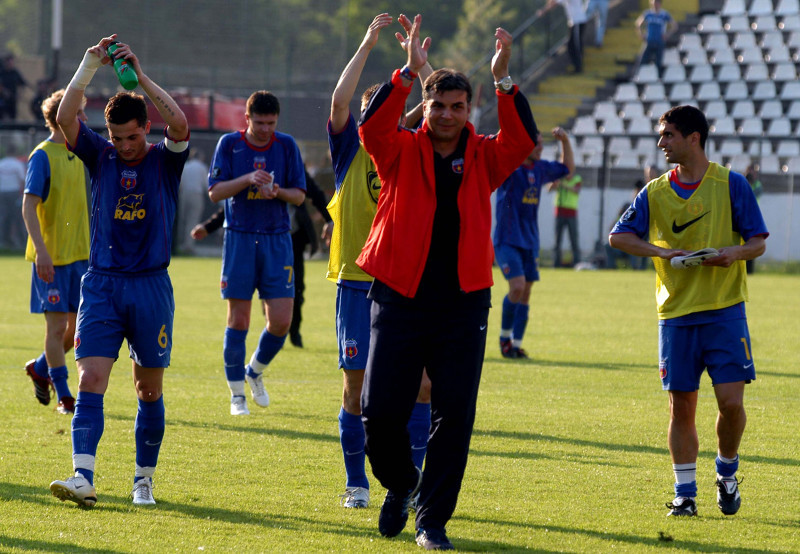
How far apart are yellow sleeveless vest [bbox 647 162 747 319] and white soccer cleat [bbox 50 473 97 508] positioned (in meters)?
2.88

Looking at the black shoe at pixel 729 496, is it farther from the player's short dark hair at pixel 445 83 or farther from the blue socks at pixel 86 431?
the blue socks at pixel 86 431

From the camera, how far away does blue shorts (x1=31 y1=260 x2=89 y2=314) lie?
8352mm

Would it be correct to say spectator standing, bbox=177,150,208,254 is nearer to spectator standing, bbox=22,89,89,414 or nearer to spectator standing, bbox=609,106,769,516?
spectator standing, bbox=22,89,89,414

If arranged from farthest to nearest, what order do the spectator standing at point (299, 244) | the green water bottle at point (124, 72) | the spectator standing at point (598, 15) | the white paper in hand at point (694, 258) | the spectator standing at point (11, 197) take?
the spectator standing at point (598, 15), the spectator standing at point (11, 197), the spectator standing at point (299, 244), the white paper in hand at point (694, 258), the green water bottle at point (124, 72)

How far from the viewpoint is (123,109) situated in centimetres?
574

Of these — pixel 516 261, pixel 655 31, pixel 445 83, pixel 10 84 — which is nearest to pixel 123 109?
pixel 445 83

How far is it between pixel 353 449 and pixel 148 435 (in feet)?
3.38

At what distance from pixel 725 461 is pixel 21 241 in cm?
2537

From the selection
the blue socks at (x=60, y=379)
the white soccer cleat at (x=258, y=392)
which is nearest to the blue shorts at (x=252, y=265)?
the white soccer cleat at (x=258, y=392)

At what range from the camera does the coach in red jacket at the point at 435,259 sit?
4957 mm

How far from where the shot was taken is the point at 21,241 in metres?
28.8

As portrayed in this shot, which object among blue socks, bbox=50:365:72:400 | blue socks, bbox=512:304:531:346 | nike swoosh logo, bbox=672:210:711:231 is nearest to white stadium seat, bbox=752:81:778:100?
blue socks, bbox=512:304:531:346

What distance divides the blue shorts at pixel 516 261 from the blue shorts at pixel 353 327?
6173 millimetres

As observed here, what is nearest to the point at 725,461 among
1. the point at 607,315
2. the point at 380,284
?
the point at 380,284
